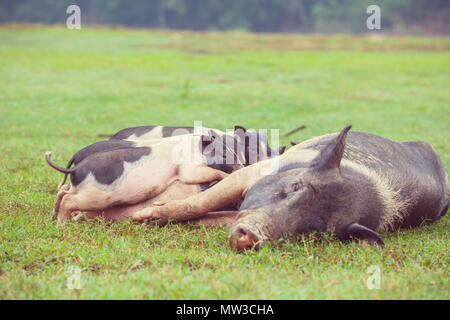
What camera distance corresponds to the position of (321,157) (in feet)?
14.2

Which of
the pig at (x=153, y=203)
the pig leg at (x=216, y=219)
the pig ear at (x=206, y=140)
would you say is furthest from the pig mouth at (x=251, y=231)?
the pig ear at (x=206, y=140)

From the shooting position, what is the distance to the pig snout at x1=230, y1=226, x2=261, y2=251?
394cm

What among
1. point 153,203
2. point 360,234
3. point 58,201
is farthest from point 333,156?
point 58,201

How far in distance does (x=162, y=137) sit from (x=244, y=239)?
7.27 feet

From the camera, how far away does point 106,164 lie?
16.2 feet

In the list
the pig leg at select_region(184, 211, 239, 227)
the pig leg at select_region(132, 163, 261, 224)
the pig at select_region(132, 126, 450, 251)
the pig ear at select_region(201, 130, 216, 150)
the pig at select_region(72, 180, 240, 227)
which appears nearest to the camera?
the pig at select_region(132, 126, 450, 251)

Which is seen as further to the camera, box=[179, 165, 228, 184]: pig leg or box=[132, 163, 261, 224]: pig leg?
box=[179, 165, 228, 184]: pig leg

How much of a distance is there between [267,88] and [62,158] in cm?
783

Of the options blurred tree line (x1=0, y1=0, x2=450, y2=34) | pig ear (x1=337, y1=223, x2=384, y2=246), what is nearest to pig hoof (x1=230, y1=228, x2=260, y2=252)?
pig ear (x1=337, y1=223, x2=384, y2=246)

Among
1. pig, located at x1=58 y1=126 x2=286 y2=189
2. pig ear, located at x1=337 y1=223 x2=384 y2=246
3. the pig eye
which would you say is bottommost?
pig ear, located at x1=337 y1=223 x2=384 y2=246

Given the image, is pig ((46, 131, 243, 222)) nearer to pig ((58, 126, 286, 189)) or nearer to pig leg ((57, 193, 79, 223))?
pig leg ((57, 193, 79, 223))

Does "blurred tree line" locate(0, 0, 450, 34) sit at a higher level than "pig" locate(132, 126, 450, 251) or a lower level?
higher

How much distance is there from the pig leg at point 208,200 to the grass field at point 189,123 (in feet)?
0.48

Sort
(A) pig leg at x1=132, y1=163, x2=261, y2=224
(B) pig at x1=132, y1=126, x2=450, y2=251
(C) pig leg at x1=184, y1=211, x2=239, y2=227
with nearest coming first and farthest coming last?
(B) pig at x1=132, y1=126, x2=450, y2=251
(A) pig leg at x1=132, y1=163, x2=261, y2=224
(C) pig leg at x1=184, y1=211, x2=239, y2=227
